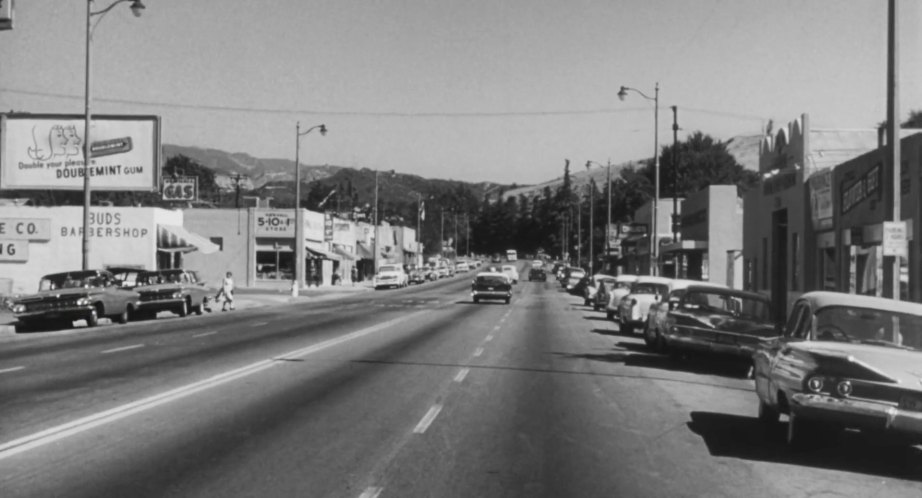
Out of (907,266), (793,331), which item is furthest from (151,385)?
(907,266)

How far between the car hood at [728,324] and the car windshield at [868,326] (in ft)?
25.5

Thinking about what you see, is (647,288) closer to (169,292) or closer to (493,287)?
(169,292)

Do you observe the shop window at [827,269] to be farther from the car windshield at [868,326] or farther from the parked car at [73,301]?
the parked car at [73,301]

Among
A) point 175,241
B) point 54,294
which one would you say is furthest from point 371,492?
point 175,241

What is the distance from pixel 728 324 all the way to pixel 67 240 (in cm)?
4156

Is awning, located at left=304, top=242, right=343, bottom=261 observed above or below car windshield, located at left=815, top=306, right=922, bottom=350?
above

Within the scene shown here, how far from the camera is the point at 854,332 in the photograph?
35.2 feet

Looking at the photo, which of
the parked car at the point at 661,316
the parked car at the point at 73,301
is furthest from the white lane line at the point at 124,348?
the parked car at the point at 661,316

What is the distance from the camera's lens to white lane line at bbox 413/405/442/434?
435 inches

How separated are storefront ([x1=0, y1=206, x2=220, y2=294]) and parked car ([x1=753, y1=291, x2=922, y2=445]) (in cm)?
4526

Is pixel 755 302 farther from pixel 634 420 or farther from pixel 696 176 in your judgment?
pixel 696 176

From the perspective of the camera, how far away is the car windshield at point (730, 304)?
1902 centimetres

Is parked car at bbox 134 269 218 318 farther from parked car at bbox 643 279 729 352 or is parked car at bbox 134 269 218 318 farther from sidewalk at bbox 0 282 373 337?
parked car at bbox 643 279 729 352

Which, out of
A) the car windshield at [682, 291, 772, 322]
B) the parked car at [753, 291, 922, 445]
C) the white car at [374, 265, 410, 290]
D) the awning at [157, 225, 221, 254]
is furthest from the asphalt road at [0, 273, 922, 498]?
the white car at [374, 265, 410, 290]
